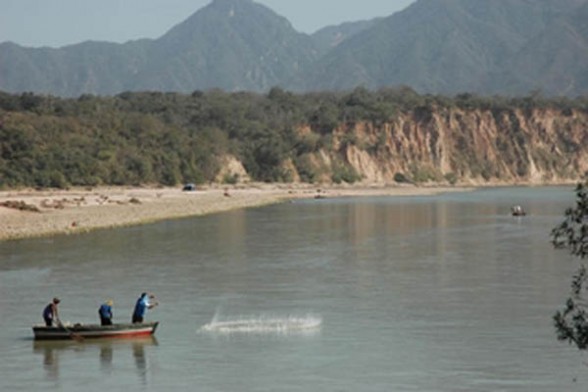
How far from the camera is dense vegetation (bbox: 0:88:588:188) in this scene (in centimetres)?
10912

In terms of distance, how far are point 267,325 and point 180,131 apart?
354 feet

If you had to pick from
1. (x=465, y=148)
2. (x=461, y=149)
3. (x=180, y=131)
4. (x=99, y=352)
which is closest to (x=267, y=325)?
(x=99, y=352)

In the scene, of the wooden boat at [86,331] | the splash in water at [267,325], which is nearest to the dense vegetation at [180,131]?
the splash in water at [267,325]

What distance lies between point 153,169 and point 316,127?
39027mm

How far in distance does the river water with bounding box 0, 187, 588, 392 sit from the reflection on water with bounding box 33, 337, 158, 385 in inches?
2.6

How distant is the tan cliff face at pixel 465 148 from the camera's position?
156 m

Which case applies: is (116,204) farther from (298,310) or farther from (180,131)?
(180,131)

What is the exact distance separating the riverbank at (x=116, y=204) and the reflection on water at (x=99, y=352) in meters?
29.7

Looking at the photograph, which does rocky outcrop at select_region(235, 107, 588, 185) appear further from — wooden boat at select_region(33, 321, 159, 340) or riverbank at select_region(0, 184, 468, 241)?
wooden boat at select_region(33, 321, 159, 340)

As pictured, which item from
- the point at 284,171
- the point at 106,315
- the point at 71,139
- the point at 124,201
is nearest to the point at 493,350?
the point at 106,315

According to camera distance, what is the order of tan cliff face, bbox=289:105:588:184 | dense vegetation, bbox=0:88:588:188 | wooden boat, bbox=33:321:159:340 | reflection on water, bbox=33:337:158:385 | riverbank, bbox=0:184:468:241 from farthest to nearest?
1. tan cliff face, bbox=289:105:588:184
2. dense vegetation, bbox=0:88:588:188
3. riverbank, bbox=0:184:468:241
4. wooden boat, bbox=33:321:159:340
5. reflection on water, bbox=33:337:158:385

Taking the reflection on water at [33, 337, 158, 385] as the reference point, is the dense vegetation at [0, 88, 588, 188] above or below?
above

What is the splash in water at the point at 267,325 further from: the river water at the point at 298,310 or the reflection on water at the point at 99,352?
the reflection on water at the point at 99,352

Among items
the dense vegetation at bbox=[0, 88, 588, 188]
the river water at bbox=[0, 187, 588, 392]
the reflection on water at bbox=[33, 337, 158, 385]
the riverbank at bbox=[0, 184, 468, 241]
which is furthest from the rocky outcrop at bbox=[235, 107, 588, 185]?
the reflection on water at bbox=[33, 337, 158, 385]
